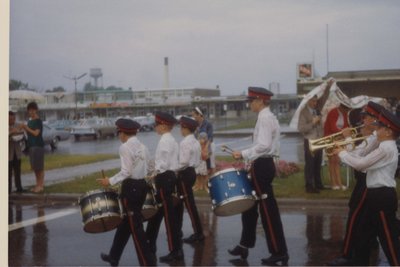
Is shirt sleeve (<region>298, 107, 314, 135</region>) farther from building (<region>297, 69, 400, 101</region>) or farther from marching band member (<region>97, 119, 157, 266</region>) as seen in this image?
marching band member (<region>97, 119, 157, 266</region>)

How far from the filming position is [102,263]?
6801 millimetres

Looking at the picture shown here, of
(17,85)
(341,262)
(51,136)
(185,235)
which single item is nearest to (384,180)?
(341,262)

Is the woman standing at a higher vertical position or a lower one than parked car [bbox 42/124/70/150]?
higher

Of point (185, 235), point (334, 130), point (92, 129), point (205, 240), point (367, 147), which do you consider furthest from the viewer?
point (92, 129)

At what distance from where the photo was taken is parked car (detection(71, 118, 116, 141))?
79.9ft

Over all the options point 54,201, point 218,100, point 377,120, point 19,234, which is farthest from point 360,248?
point 218,100

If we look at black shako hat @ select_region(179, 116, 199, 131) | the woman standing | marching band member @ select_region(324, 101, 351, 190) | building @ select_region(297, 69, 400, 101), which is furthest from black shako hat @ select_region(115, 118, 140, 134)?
building @ select_region(297, 69, 400, 101)

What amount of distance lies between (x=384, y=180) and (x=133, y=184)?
2.38 meters

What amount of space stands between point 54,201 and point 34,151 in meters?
1.02

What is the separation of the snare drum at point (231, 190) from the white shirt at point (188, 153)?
74 cm

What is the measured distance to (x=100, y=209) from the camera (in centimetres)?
616

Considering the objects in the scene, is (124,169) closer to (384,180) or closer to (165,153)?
(165,153)

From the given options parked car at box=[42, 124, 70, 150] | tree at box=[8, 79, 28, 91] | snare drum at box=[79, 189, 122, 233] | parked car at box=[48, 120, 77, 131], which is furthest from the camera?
parked car at box=[42, 124, 70, 150]

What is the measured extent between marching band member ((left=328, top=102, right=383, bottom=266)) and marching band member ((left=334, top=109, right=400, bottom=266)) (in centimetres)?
15
